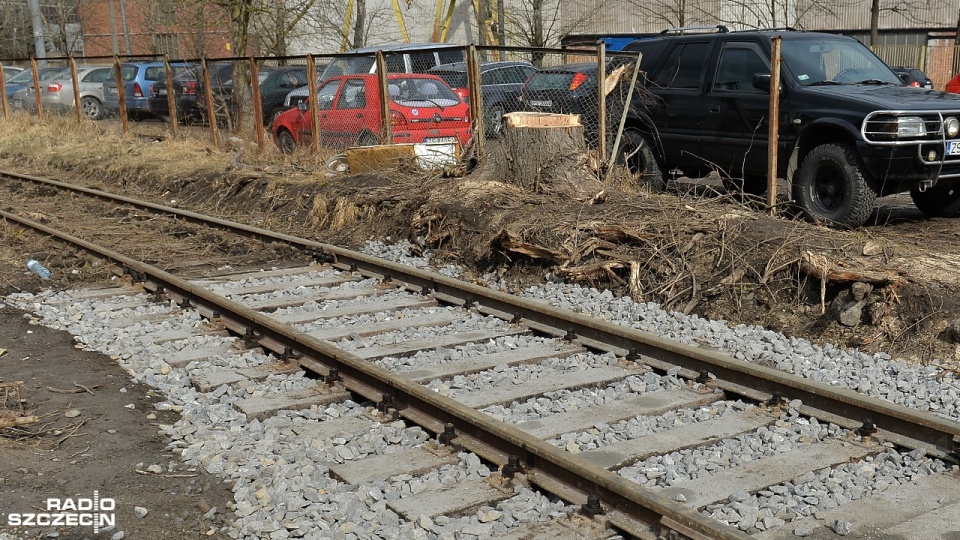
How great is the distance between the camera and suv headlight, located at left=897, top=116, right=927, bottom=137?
9.58 meters

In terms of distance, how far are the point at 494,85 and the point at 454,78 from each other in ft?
6.18

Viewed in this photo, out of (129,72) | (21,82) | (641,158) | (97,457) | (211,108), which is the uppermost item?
(129,72)

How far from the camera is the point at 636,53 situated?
12.6m

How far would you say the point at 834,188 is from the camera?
10.1 meters

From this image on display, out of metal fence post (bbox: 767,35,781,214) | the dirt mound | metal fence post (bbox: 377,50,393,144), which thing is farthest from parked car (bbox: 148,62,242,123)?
metal fence post (bbox: 767,35,781,214)

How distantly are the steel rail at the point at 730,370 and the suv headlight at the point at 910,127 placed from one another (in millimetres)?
4466

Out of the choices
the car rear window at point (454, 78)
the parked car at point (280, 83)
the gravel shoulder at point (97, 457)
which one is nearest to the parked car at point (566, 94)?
the car rear window at point (454, 78)

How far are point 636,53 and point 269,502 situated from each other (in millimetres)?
9443

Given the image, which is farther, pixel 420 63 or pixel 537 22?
pixel 537 22

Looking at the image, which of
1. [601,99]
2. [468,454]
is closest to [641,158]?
[601,99]

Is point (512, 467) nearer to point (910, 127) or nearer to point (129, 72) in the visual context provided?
point (910, 127)

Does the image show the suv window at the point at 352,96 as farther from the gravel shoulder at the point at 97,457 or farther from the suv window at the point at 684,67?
the gravel shoulder at the point at 97,457

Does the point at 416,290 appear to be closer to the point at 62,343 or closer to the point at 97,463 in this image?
the point at 62,343

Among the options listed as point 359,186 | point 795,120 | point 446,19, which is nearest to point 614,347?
point 795,120
